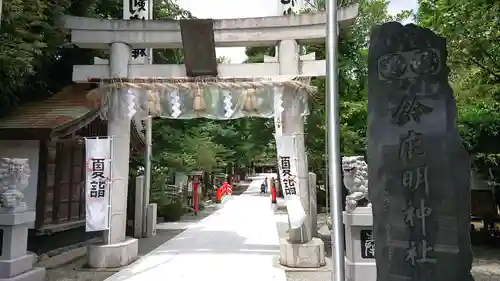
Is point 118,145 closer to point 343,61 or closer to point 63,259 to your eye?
point 63,259

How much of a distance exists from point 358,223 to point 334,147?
210 centimetres

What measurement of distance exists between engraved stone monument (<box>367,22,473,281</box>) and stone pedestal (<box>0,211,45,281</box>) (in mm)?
5906

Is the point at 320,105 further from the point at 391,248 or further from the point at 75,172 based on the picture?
the point at 391,248

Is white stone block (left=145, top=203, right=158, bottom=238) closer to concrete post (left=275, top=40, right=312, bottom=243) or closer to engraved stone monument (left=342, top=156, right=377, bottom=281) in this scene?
concrete post (left=275, top=40, right=312, bottom=243)

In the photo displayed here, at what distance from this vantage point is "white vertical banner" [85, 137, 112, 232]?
27.1ft

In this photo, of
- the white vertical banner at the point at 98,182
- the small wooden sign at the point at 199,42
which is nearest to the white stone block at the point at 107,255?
the white vertical banner at the point at 98,182

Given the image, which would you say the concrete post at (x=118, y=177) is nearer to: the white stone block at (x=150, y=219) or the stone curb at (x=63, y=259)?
the stone curb at (x=63, y=259)

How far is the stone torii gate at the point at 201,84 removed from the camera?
8500 mm

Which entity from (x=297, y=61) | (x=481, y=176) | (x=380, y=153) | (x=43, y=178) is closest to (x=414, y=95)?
(x=380, y=153)

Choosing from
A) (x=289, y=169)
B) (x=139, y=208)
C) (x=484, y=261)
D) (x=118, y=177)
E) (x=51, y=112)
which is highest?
(x=51, y=112)

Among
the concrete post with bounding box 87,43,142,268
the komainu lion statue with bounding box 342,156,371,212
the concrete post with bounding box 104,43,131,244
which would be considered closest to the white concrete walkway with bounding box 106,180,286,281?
the concrete post with bounding box 87,43,142,268

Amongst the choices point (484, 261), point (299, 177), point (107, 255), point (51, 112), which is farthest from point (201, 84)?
point (484, 261)

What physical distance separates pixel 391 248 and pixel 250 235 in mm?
9635

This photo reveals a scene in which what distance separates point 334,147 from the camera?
17.2 ft
